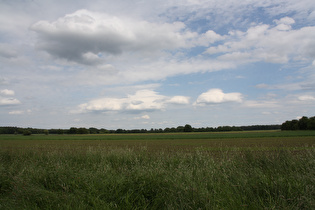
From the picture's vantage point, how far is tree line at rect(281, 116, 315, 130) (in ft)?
313

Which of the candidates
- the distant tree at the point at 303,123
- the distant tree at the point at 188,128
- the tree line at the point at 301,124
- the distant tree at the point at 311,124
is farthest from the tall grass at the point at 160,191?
the distant tree at the point at 188,128

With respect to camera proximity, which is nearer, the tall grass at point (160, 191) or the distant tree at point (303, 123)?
the tall grass at point (160, 191)

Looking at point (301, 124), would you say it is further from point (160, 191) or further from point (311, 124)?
point (160, 191)

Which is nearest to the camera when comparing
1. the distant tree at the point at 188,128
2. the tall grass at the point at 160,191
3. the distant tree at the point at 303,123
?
the tall grass at the point at 160,191

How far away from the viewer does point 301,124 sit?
4090 inches

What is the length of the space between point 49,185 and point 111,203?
270cm

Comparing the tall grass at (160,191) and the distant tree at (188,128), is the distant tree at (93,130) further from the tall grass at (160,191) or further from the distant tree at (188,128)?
the tall grass at (160,191)

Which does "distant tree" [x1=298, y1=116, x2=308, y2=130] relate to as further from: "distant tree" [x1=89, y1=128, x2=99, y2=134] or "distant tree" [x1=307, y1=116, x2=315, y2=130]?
"distant tree" [x1=89, y1=128, x2=99, y2=134]

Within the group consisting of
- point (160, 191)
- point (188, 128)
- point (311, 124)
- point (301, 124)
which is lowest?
point (160, 191)

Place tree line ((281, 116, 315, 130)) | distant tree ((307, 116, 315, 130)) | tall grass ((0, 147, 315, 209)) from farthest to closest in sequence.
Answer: tree line ((281, 116, 315, 130)) < distant tree ((307, 116, 315, 130)) < tall grass ((0, 147, 315, 209))

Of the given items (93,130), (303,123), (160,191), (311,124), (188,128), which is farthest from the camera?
(93,130)

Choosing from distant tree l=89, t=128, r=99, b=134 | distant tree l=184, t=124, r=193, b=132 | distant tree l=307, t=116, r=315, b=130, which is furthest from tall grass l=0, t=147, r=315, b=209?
distant tree l=89, t=128, r=99, b=134

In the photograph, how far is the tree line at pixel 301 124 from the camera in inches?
3755

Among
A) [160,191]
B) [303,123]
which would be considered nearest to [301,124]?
[303,123]
